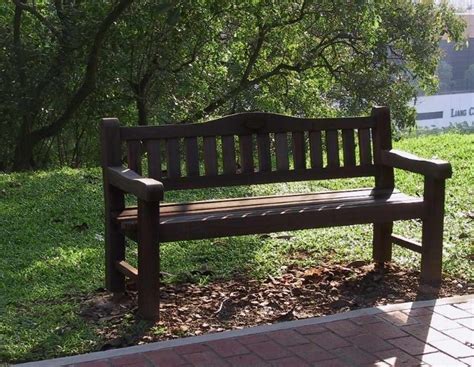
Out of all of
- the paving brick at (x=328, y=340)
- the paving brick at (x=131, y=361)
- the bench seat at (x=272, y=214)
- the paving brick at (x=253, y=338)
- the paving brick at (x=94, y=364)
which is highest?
the bench seat at (x=272, y=214)

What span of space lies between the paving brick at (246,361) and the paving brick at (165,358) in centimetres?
25

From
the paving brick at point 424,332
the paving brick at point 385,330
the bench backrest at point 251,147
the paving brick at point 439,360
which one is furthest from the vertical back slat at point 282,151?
the paving brick at point 439,360

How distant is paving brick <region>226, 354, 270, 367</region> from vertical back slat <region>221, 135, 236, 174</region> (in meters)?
1.57

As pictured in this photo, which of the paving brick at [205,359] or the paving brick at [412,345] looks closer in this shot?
the paving brick at [205,359]

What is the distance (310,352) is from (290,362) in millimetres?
171

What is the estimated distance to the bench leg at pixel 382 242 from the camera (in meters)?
5.57

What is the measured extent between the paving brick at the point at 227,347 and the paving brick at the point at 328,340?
41 centimetres

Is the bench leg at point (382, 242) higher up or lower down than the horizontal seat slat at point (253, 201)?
lower down

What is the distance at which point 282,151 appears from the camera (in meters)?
5.36

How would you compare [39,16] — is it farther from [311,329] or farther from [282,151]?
[311,329]

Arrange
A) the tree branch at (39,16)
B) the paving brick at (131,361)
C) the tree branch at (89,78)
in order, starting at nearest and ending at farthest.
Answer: the paving brick at (131,361) < the tree branch at (89,78) < the tree branch at (39,16)

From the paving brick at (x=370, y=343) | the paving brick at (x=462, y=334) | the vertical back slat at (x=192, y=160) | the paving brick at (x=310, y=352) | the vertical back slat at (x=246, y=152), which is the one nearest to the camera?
the paving brick at (x=310, y=352)

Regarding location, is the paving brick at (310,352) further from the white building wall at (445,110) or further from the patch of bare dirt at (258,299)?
the white building wall at (445,110)

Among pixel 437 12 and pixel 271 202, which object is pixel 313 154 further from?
pixel 437 12
